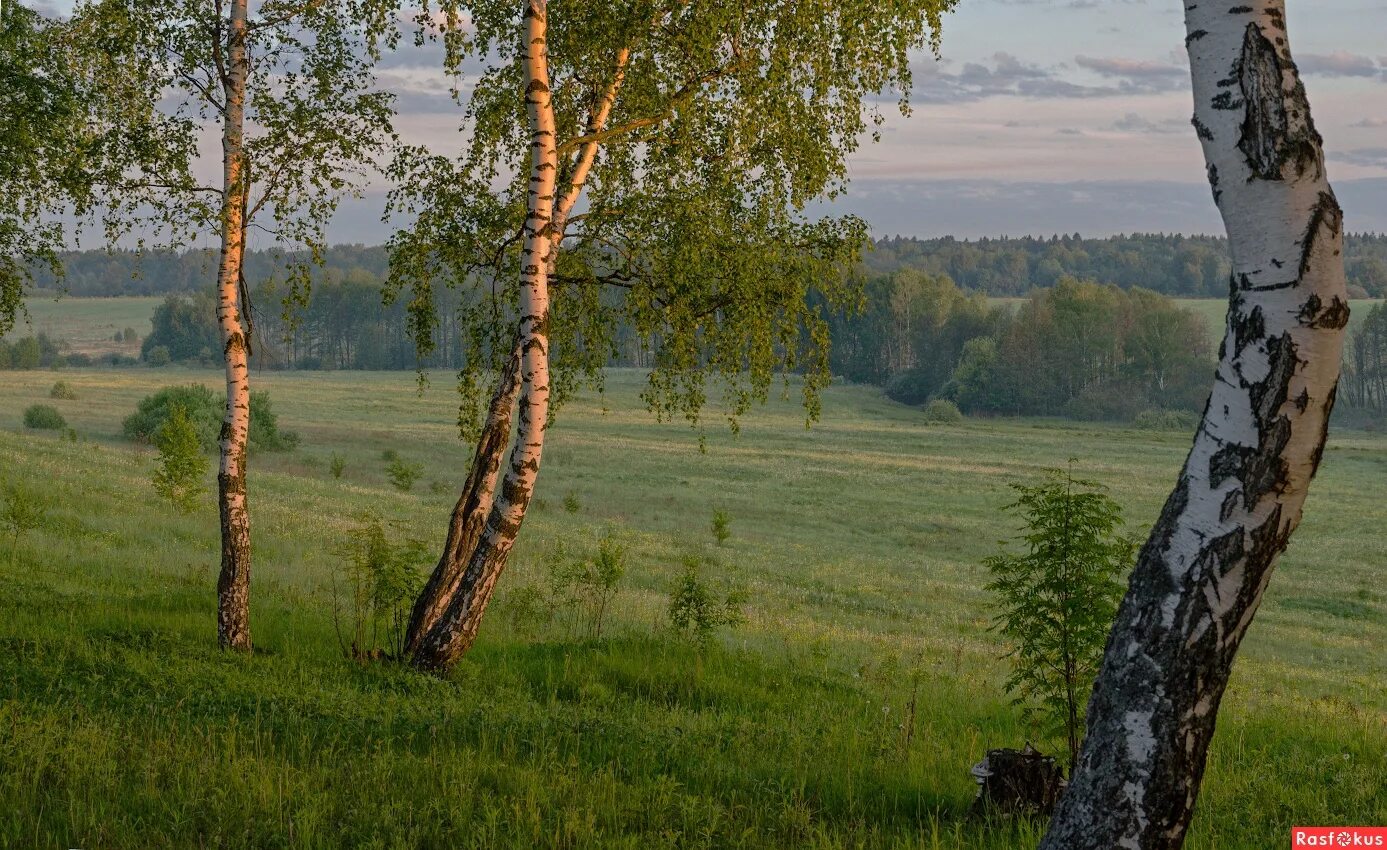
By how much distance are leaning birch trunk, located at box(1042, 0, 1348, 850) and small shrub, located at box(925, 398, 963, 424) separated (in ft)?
331

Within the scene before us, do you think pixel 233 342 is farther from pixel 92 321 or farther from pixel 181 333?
pixel 92 321

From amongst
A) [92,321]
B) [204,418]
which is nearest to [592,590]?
[204,418]

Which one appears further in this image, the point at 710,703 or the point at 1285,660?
the point at 1285,660

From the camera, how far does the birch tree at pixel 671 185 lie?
12516 mm

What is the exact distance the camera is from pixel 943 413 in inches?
4171

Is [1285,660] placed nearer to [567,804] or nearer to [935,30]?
[935,30]

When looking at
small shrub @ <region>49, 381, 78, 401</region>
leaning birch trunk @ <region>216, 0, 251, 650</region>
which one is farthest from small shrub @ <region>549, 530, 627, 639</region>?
small shrub @ <region>49, 381, 78, 401</region>

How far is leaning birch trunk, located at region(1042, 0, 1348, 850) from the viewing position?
414 cm

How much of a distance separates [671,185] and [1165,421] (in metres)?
98.4

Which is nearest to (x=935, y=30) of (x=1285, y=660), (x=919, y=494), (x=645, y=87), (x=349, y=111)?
(x=645, y=87)

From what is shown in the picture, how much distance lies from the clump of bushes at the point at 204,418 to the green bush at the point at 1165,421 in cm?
7645

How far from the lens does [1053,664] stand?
26.2 feet

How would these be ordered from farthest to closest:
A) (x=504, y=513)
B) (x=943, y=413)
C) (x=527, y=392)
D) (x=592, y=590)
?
(x=943, y=413) → (x=592, y=590) → (x=504, y=513) → (x=527, y=392)

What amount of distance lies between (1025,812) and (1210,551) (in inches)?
131
